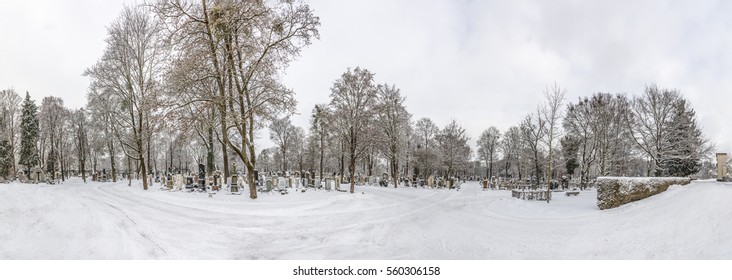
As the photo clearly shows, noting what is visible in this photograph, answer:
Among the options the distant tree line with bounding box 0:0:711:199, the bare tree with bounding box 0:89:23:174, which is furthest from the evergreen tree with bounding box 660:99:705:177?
the bare tree with bounding box 0:89:23:174

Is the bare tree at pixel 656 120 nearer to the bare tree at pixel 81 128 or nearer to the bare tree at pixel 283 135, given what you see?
the bare tree at pixel 283 135

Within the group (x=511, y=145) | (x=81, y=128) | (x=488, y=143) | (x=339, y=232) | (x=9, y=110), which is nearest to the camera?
(x=339, y=232)

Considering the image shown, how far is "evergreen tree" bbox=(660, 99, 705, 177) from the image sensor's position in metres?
25.1

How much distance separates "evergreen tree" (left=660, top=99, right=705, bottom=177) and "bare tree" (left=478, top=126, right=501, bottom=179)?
30.5 metres

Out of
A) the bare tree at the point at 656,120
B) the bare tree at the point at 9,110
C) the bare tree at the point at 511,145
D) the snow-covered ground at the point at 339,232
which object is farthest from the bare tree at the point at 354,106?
the bare tree at the point at 511,145

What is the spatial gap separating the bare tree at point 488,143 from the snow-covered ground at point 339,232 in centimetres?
4844

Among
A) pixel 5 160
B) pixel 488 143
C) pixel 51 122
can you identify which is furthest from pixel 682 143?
pixel 51 122

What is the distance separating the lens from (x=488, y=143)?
5912 centimetres

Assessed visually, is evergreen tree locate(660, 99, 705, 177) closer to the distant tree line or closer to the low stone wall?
the distant tree line

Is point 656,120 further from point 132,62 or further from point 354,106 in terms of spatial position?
point 132,62

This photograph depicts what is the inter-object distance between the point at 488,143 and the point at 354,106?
43880 millimetres

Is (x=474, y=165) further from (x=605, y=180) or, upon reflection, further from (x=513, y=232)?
(x=513, y=232)

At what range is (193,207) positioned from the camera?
10906 millimetres

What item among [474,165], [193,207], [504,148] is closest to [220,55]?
[193,207]
